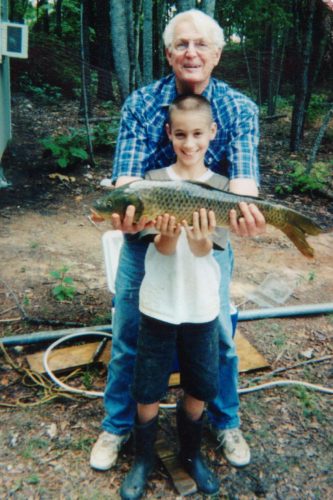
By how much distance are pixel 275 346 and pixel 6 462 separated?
246 cm

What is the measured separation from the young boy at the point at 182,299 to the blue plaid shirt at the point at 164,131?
22 cm

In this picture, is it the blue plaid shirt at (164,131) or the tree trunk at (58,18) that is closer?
the blue plaid shirt at (164,131)

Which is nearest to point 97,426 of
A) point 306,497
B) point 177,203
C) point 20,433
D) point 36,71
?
point 20,433

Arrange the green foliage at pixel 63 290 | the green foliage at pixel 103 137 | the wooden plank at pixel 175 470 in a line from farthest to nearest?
1. the green foliage at pixel 103 137
2. the green foliage at pixel 63 290
3. the wooden plank at pixel 175 470

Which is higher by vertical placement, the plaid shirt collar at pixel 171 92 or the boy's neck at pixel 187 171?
the plaid shirt collar at pixel 171 92

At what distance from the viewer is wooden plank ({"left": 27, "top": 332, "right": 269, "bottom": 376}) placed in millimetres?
3600

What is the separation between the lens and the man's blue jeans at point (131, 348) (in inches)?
106

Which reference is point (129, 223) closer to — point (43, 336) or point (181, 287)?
point (181, 287)

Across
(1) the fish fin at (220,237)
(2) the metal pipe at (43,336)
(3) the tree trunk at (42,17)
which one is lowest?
(2) the metal pipe at (43,336)

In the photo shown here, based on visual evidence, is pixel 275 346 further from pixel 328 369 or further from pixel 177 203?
pixel 177 203

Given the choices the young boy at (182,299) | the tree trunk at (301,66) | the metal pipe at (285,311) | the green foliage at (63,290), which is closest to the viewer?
the young boy at (182,299)

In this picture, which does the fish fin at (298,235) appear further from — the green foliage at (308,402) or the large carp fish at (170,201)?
the green foliage at (308,402)

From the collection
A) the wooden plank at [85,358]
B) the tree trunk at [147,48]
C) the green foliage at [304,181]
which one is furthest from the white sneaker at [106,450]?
the tree trunk at [147,48]

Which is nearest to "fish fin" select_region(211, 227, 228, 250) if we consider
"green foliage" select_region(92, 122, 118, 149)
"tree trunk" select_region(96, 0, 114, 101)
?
"green foliage" select_region(92, 122, 118, 149)
